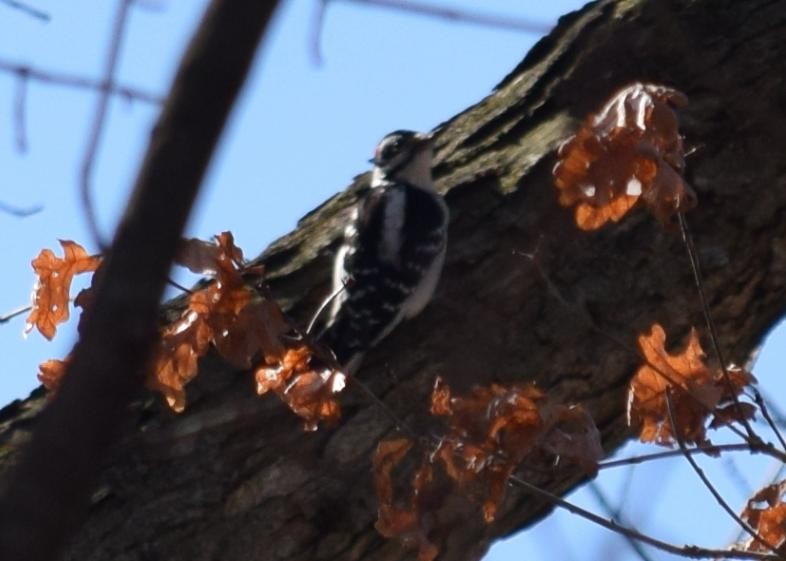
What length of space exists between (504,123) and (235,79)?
3.48 meters

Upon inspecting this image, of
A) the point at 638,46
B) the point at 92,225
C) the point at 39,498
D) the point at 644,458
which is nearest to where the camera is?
the point at 39,498

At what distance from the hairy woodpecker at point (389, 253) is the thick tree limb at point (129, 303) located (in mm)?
3106

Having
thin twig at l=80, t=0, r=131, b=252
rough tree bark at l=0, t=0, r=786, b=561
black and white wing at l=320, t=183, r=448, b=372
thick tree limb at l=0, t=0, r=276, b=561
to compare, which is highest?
black and white wing at l=320, t=183, r=448, b=372

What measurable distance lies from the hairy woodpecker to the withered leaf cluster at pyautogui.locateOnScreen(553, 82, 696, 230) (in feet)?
3.51

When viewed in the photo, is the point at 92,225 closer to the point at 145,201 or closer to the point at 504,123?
the point at 145,201

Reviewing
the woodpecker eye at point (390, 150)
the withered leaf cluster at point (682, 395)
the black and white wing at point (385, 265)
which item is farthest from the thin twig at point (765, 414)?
the woodpecker eye at point (390, 150)

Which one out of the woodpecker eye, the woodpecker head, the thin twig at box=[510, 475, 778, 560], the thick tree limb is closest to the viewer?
the thick tree limb

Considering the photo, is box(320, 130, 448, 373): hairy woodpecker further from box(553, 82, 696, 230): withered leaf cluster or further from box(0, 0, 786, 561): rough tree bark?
box(553, 82, 696, 230): withered leaf cluster

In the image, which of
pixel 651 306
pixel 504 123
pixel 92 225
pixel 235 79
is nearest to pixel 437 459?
pixel 651 306

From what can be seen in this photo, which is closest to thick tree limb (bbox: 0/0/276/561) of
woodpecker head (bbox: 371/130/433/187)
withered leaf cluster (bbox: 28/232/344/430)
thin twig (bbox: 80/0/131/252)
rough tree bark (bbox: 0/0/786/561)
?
thin twig (bbox: 80/0/131/252)

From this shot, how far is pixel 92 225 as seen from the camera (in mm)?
1595

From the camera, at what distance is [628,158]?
334cm

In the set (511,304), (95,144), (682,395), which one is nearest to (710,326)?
(682,395)

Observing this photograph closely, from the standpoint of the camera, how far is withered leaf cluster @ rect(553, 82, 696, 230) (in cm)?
331
